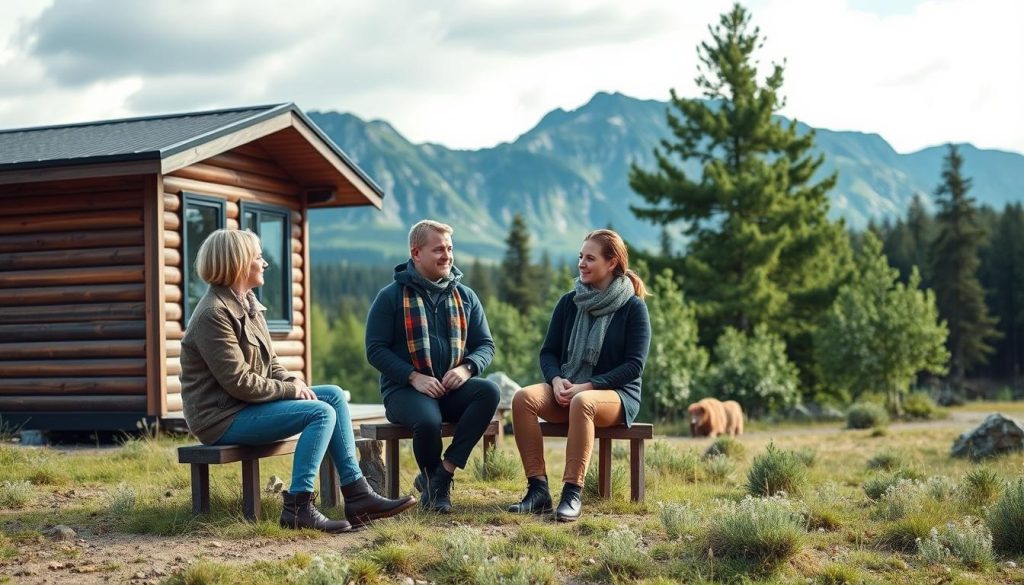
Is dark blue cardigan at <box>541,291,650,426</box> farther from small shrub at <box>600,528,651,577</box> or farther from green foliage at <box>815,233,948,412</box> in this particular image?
green foliage at <box>815,233,948,412</box>

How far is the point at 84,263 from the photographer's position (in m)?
11.4

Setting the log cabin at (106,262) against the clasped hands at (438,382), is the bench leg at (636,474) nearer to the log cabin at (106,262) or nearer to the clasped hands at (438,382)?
the clasped hands at (438,382)

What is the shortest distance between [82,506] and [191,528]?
1.35m

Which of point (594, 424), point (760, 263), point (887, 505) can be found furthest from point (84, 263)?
point (760, 263)

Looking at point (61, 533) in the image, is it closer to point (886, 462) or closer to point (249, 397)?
point (249, 397)

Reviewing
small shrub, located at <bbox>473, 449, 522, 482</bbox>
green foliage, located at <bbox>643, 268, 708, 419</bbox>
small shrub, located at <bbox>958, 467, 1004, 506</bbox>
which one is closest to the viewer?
small shrub, located at <bbox>958, 467, 1004, 506</bbox>

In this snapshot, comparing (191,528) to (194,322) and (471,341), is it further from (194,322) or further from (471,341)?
(471,341)

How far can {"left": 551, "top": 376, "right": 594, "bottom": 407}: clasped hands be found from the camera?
652 cm

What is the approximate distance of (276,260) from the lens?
43.7 ft

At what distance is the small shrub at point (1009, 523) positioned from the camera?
554cm

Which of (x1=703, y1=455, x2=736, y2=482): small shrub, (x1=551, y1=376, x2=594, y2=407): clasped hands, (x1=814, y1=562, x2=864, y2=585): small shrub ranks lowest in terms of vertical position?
(x1=703, y1=455, x2=736, y2=482): small shrub

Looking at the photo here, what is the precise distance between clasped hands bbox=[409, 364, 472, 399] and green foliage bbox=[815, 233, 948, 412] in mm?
21450

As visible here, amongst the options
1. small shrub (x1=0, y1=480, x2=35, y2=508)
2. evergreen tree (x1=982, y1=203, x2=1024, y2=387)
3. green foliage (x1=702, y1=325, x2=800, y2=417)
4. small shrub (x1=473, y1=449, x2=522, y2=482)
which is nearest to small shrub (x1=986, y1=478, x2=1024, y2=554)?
small shrub (x1=473, y1=449, x2=522, y2=482)

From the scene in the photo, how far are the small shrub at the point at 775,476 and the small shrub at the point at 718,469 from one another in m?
1.01
